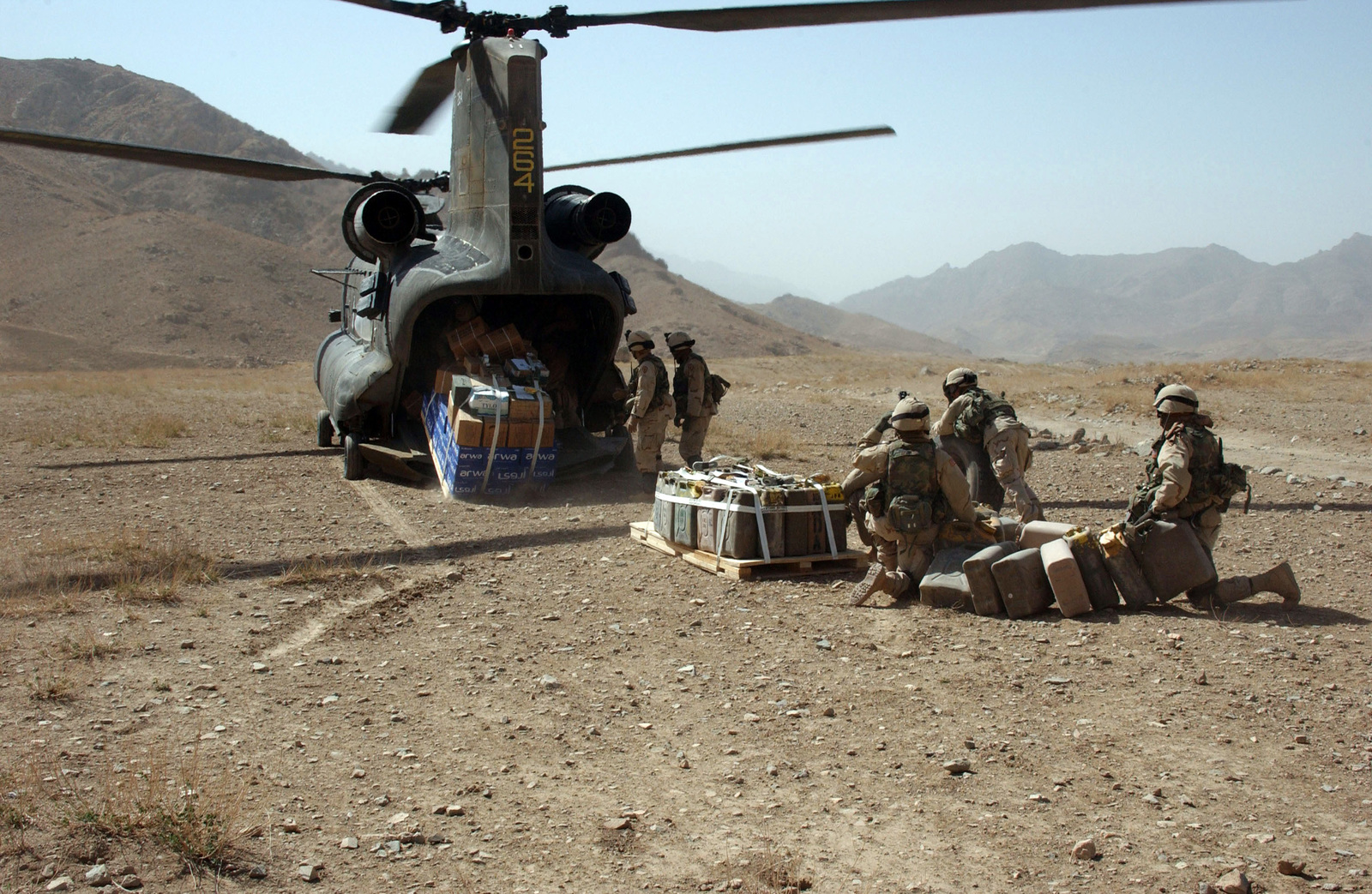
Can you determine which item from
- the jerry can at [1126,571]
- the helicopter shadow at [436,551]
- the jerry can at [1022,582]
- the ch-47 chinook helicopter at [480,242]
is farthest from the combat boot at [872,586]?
the ch-47 chinook helicopter at [480,242]

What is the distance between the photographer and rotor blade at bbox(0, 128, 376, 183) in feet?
30.3

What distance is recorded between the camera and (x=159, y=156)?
1009cm

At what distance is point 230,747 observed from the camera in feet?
15.1

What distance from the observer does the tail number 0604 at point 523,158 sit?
10164 mm

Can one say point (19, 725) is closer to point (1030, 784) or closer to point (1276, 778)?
point (1030, 784)

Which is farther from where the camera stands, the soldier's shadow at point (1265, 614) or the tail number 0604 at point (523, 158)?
the tail number 0604 at point (523, 158)

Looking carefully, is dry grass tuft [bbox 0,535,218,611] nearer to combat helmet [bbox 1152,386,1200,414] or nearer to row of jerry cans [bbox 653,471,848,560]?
row of jerry cans [bbox 653,471,848,560]

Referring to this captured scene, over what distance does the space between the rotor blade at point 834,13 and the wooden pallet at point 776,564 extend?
3.94 m

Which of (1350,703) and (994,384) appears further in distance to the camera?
(994,384)

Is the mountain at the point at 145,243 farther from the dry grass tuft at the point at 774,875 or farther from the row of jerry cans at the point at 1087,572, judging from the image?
the dry grass tuft at the point at 774,875

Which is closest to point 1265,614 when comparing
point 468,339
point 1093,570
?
point 1093,570

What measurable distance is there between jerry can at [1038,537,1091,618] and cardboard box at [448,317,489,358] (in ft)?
22.1

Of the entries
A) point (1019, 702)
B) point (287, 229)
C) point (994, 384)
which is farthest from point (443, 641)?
point (287, 229)

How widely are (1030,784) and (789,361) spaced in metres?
36.5
